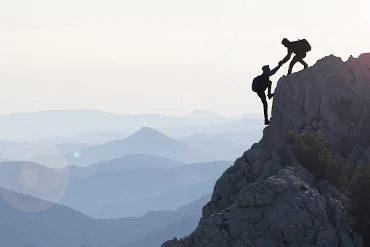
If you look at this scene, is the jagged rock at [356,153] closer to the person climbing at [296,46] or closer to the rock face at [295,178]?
the rock face at [295,178]

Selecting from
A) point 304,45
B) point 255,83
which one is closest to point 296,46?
point 304,45

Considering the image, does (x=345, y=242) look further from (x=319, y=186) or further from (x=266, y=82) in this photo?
(x=266, y=82)

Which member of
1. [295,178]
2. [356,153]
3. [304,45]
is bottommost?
[295,178]

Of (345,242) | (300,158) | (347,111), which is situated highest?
(347,111)

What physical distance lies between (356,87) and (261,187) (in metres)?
26.5

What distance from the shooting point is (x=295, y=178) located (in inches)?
1518

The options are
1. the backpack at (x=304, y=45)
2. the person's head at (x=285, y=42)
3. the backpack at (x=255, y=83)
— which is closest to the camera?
the backpack at (x=255, y=83)

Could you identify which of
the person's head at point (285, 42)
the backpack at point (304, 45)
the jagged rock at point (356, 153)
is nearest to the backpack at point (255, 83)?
the person's head at point (285, 42)

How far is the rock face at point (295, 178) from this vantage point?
34.3 metres

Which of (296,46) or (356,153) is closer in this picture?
(296,46)

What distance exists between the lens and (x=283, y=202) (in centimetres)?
3569

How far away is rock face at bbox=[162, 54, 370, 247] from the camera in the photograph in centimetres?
3434

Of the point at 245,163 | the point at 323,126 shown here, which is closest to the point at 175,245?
the point at 245,163

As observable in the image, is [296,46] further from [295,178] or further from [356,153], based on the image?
[295,178]
